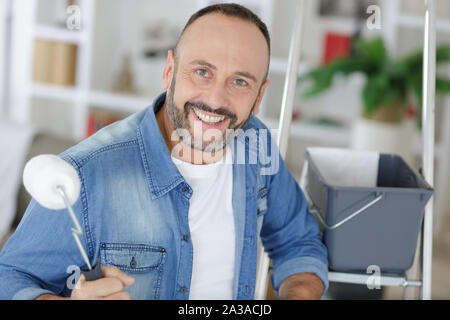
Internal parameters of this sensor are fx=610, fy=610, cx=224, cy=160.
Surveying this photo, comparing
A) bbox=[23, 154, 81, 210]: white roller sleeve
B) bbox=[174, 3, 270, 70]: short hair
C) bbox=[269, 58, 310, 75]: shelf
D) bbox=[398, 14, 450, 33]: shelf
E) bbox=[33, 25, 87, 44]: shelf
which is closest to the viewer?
bbox=[23, 154, 81, 210]: white roller sleeve

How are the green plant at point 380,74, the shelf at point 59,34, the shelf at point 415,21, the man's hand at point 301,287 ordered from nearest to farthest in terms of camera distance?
1. the man's hand at point 301,287
2. the green plant at point 380,74
3. the shelf at point 415,21
4. the shelf at point 59,34

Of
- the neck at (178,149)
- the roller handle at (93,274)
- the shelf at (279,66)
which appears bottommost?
the roller handle at (93,274)

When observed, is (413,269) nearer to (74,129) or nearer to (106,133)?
(106,133)

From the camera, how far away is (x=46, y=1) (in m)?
3.74

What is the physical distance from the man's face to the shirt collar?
0.05 metres

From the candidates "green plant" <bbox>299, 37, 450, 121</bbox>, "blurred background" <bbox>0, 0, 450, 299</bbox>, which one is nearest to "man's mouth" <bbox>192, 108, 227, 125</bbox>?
"green plant" <bbox>299, 37, 450, 121</bbox>

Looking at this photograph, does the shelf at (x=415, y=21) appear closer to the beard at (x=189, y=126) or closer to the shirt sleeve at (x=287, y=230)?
the shirt sleeve at (x=287, y=230)

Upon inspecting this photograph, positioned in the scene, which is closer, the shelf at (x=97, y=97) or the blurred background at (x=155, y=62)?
the blurred background at (x=155, y=62)

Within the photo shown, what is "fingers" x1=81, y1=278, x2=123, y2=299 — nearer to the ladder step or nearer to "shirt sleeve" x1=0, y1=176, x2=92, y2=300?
"shirt sleeve" x1=0, y1=176, x2=92, y2=300

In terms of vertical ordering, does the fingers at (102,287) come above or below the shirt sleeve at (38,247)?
below

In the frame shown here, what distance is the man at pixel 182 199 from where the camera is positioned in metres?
0.96

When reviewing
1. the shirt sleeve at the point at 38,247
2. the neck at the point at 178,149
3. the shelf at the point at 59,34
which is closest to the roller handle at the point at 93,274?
the shirt sleeve at the point at 38,247

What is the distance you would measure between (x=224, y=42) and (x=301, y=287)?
486 mm

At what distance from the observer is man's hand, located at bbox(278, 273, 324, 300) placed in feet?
3.78
